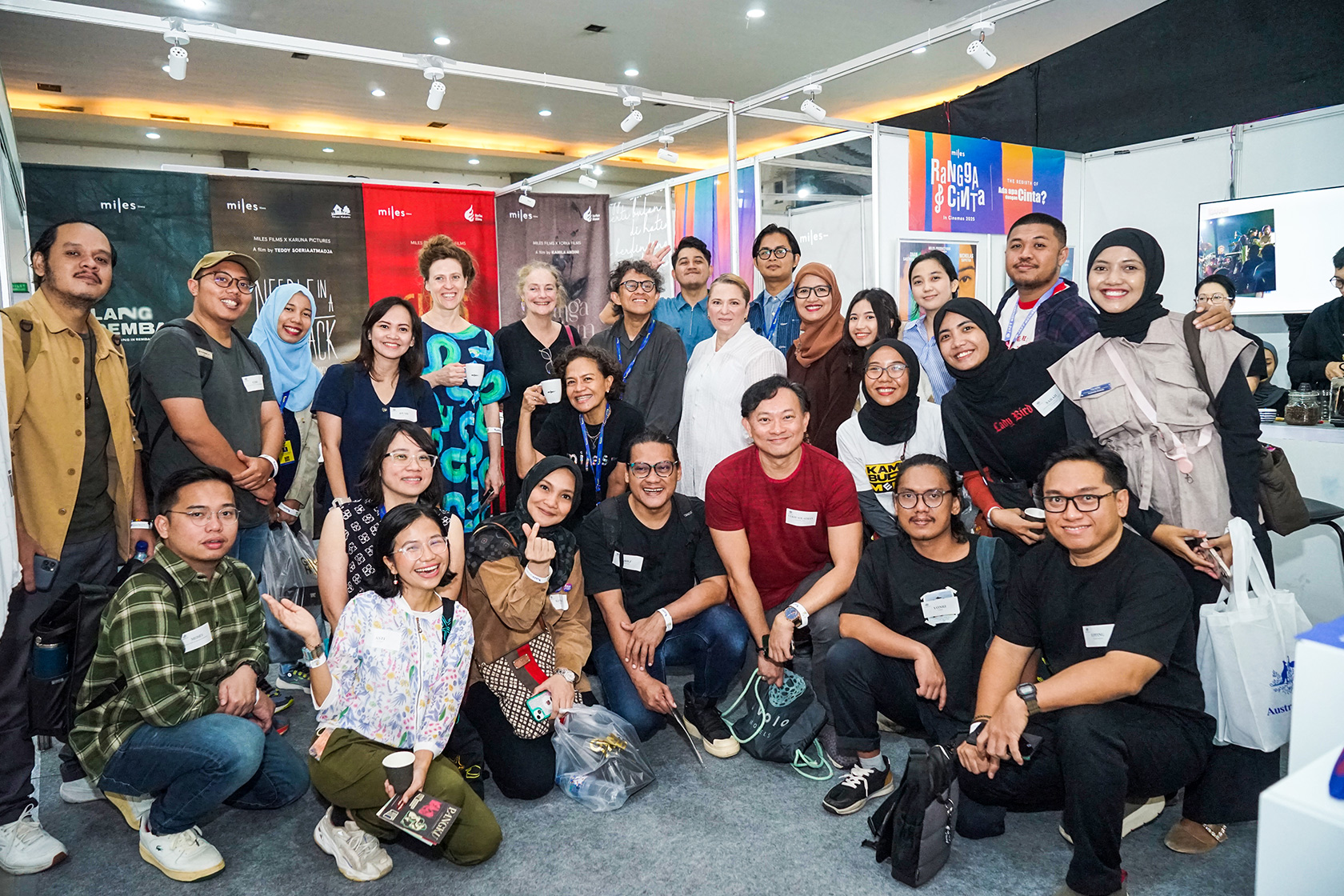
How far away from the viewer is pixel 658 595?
121 inches

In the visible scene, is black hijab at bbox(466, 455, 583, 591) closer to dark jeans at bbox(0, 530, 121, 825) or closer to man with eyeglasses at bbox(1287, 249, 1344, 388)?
dark jeans at bbox(0, 530, 121, 825)

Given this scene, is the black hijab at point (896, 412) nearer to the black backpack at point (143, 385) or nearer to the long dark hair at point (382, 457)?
the long dark hair at point (382, 457)

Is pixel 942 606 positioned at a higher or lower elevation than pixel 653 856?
higher

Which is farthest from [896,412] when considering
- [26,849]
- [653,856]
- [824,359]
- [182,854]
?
[26,849]

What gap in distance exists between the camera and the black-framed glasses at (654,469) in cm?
296

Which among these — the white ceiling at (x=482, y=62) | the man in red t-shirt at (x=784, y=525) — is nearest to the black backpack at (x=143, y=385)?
the man in red t-shirt at (x=784, y=525)

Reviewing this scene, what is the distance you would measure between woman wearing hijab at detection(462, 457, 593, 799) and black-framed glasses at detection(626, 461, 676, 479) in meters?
0.22

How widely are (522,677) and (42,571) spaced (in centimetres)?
140

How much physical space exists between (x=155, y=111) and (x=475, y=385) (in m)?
7.22

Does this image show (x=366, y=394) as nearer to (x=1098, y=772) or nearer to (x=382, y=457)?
(x=382, y=457)

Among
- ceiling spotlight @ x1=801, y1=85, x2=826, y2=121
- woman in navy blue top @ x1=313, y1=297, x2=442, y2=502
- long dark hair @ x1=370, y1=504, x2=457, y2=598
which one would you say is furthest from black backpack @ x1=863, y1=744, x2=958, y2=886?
ceiling spotlight @ x1=801, y1=85, x2=826, y2=121

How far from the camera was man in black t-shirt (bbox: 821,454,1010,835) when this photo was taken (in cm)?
254

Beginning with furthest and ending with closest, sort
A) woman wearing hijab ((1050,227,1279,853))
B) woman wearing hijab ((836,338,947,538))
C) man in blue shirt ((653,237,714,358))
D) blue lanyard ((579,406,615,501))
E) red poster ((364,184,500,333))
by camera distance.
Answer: red poster ((364,184,500,333)), man in blue shirt ((653,237,714,358)), blue lanyard ((579,406,615,501)), woman wearing hijab ((836,338,947,538)), woman wearing hijab ((1050,227,1279,853))

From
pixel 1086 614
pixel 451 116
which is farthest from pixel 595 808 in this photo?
pixel 451 116
